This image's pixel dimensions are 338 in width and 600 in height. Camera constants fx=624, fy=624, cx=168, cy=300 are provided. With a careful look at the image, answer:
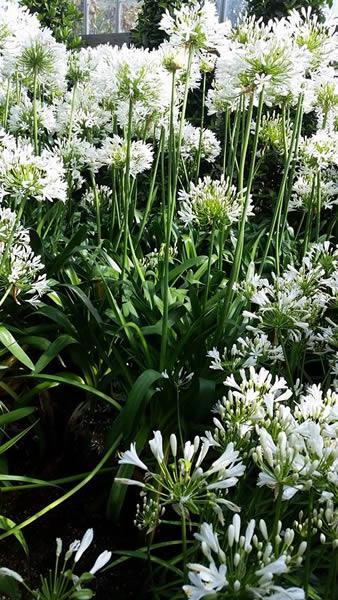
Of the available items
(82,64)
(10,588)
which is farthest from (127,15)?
(10,588)

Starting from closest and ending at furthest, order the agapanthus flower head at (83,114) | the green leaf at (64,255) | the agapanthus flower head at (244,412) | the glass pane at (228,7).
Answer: the agapanthus flower head at (244,412) < the green leaf at (64,255) < the agapanthus flower head at (83,114) < the glass pane at (228,7)

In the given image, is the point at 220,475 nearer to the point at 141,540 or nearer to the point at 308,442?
the point at 308,442

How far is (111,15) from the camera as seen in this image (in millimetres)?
13453

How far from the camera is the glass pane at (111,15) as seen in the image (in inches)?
521

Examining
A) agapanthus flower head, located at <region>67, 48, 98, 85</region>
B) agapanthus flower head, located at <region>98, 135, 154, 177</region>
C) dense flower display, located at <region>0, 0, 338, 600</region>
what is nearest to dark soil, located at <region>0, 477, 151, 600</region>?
dense flower display, located at <region>0, 0, 338, 600</region>

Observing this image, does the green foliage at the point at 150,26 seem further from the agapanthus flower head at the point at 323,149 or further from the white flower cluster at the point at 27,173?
the white flower cluster at the point at 27,173

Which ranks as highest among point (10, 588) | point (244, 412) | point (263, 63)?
point (263, 63)

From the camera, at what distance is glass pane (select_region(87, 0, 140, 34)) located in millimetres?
13242

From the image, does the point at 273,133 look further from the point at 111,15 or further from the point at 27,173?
the point at 111,15

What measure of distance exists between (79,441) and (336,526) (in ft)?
5.07

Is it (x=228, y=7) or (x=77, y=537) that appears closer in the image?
(x=77, y=537)

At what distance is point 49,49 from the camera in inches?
104

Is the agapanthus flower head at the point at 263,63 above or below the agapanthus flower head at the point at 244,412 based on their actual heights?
above

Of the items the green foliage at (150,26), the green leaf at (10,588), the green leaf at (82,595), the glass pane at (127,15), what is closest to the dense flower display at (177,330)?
the green leaf at (82,595)
